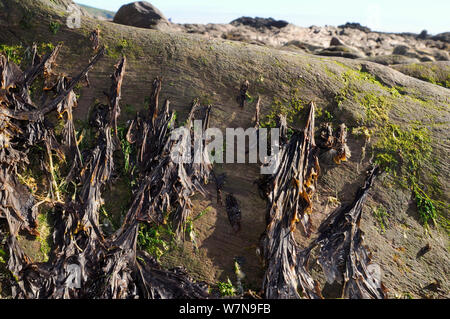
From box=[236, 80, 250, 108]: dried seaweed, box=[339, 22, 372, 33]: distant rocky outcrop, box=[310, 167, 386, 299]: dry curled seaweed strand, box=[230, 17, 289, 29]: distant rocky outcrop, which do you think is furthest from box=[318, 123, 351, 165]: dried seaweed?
box=[339, 22, 372, 33]: distant rocky outcrop

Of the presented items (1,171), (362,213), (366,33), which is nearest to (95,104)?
(1,171)

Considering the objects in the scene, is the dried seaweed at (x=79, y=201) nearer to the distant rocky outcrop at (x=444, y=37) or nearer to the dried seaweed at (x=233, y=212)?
the dried seaweed at (x=233, y=212)

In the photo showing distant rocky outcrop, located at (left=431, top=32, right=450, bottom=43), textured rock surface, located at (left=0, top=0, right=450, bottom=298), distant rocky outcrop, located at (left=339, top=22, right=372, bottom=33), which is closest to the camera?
textured rock surface, located at (left=0, top=0, right=450, bottom=298)

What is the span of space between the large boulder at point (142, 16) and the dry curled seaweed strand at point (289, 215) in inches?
175

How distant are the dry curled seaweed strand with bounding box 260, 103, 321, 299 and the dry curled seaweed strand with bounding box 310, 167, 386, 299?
0.23 metres

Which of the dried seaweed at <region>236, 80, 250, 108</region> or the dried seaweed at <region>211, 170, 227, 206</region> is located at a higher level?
the dried seaweed at <region>236, 80, 250, 108</region>

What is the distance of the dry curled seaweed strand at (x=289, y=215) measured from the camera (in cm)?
382

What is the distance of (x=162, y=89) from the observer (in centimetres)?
473

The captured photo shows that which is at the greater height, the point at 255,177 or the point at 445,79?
the point at 445,79

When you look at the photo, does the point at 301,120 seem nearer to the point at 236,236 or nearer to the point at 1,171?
the point at 236,236

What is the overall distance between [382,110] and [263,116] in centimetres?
160

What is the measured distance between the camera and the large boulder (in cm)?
739

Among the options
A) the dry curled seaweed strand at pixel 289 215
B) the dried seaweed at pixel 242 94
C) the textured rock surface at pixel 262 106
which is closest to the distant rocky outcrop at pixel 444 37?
the textured rock surface at pixel 262 106

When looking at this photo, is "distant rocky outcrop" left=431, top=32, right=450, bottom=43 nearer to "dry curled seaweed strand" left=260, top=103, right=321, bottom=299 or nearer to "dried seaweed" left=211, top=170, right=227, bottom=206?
"dry curled seaweed strand" left=260, top=103, right=321, bottom=299
